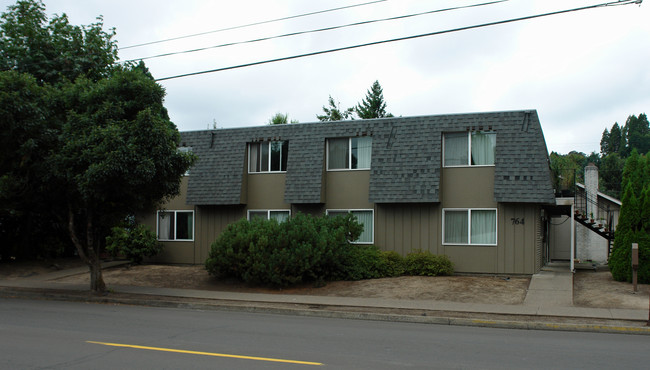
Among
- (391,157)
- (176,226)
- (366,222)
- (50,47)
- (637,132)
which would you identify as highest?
(637,132)

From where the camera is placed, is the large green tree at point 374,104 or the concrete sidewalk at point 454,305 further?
the large green tree at point 374,104

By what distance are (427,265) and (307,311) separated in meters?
6.52

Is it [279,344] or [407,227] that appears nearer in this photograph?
[279,344]

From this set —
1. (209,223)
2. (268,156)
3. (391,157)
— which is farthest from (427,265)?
(209,223)

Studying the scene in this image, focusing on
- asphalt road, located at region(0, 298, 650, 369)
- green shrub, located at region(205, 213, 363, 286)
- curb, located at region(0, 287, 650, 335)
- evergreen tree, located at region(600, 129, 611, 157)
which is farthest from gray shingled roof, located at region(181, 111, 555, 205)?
evergreen tree, located at region(600, 129, 611, 157)

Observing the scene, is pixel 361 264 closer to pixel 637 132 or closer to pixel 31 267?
pixel 31 267

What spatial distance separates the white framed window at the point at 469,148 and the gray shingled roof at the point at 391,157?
36 cm

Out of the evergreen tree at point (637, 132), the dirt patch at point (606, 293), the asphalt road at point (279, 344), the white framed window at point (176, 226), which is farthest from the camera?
the evergreen tree at point (637, 132)

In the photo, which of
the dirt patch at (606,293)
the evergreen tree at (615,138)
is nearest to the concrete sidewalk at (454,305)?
the dirt patch at (606,293)

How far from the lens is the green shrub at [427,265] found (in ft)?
61.4

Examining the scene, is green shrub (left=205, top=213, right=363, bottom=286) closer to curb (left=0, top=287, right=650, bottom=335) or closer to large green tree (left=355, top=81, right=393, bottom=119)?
curb (left=0, top=287, right=650, bottom=335)

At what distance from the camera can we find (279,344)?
354 inches

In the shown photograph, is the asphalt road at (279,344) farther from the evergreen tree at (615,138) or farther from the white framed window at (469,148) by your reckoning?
the evergreen tree at (615,138)

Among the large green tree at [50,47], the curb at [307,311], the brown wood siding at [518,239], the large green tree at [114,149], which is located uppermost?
the large green tree at [50,47]
